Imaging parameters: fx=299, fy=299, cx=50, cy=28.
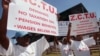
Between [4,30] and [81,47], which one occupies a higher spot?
[4,30]

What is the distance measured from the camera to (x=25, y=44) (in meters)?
5.41

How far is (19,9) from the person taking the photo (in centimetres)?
516

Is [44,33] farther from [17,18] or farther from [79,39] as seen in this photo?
[79,39]

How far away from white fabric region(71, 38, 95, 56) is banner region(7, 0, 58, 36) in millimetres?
1673

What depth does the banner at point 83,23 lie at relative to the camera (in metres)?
8.27

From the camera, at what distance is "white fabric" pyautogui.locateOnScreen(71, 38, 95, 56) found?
7.90 meters

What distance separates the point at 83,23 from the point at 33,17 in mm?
2969

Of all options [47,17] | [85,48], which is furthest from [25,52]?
[85,48]

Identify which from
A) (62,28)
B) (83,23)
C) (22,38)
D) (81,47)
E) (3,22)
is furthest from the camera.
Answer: (83,23)

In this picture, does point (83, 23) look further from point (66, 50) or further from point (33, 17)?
point (33, 17)

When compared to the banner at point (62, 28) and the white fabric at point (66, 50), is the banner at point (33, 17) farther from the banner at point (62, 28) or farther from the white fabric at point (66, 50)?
the white fabric at point (66, 50)

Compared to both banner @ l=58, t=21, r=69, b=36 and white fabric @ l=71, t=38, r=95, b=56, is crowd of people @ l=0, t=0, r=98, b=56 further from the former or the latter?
banner @ l=58, t=21, r=69, b=36

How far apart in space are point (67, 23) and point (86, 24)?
53 centimetres

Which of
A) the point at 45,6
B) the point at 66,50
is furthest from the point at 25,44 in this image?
the point at 66,50
